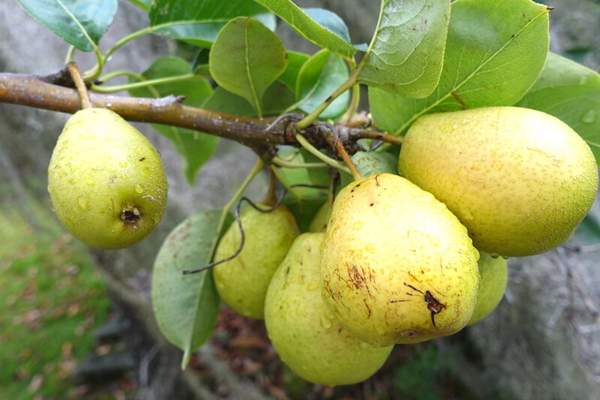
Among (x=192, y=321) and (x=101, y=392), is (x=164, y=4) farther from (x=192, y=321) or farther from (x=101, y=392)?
(x=101, y=392)

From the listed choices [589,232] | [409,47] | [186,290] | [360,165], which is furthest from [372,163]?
[589,232]

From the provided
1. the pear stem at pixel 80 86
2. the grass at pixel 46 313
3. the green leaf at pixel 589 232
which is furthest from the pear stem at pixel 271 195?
the grass at pixel 46 313

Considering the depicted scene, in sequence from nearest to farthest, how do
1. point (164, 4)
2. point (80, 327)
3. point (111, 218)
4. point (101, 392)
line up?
point (111, 218) < point (164, 4) < point (101, 392) < point (80, 327)

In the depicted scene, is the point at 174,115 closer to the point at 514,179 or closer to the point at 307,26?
the point at 307,26

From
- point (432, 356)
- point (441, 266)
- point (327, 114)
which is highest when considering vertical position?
point (441, 266)

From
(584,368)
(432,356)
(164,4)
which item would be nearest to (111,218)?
(164,4)

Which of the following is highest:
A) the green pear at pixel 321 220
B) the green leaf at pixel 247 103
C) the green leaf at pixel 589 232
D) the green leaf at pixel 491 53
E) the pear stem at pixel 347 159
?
the green leaf at pixel 491 53

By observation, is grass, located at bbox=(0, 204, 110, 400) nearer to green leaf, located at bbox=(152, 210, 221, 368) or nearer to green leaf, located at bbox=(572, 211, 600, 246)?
green leaf, located at bbox=(152, 210, 221, 368)

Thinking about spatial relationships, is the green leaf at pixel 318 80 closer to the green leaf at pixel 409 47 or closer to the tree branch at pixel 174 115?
the tree branch at pixel 174 115
